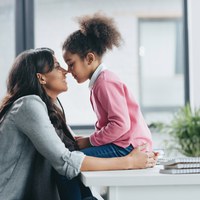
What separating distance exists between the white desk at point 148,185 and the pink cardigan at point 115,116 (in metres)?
0.43

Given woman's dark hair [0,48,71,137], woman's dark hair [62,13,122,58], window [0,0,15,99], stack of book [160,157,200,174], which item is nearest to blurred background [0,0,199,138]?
window [0,0,15,99]

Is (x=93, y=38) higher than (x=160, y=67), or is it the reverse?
(x=93, y=38)

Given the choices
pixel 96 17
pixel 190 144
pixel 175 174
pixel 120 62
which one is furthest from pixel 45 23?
pixel 175 174

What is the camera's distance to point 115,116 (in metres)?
2.11

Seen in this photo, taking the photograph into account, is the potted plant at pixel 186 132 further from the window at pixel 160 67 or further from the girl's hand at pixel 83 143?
the girl's hand at pixel 83 143

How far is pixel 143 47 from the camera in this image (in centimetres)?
481

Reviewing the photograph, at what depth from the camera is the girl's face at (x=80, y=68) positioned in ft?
7.72

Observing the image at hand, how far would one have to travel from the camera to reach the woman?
1.84m

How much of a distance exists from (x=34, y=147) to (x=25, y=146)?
0.04 meters

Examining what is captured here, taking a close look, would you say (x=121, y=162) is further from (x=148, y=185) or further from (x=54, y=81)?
(x=54, y=81)

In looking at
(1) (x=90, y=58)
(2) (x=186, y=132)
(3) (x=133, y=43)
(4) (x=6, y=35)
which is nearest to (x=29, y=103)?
(1) (x=90, y=58)

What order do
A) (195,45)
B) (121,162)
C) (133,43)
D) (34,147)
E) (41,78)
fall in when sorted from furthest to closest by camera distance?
1. (133,43)
2. (195,45)
3. (41,78)
4. (34,147)
5. (121,162)

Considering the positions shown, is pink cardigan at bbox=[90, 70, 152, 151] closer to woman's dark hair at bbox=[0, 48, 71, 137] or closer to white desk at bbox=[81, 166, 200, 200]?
woman's dark hair at bbox=[0, 48, 71, 137]

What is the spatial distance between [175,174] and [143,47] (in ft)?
10.5
